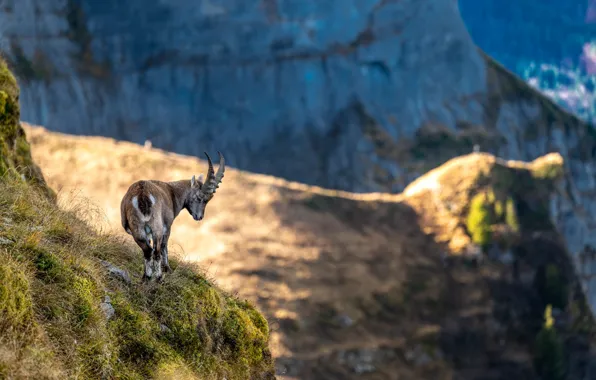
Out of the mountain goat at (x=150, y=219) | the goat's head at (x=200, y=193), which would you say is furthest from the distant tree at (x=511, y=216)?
the mountain goat at (x=150, y=219)

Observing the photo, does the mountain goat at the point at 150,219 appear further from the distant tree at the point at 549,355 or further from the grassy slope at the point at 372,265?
the distant tree at the point at 549,355

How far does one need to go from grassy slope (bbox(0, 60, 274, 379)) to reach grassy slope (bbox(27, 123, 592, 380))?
34.0m

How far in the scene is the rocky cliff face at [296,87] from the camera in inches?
4692

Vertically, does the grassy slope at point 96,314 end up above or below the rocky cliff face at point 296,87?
below

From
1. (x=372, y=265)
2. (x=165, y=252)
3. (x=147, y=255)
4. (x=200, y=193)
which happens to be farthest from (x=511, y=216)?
(x=147, y=255)

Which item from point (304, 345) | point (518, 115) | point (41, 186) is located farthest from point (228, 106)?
point (41, 186)

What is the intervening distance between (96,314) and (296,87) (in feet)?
391

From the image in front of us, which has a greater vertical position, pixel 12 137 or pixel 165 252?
pixel 12 137

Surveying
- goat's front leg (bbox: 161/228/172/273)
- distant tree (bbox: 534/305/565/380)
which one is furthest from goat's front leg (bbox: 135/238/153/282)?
distant tree (bbox: 534/305/565/380)

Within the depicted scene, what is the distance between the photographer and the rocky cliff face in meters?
119

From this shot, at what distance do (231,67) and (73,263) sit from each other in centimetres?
11875

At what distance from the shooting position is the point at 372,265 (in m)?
58.0

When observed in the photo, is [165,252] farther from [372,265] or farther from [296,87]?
[296,87]

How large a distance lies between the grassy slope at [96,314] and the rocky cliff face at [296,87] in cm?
10490
